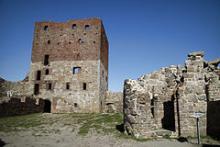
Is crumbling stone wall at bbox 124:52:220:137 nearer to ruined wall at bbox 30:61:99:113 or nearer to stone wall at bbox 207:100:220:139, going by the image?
stone wall at bbox 207:100:220:139

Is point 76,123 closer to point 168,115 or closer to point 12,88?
point 168,115

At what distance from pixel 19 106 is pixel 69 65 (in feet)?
27.1

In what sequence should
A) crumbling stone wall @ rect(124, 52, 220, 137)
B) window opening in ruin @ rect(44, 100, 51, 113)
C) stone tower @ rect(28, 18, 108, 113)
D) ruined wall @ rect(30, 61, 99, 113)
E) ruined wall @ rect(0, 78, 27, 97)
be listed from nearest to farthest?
crumbling stone wall @ rect(124, 52, 220, 137), ruined wall @ rect(30, 61, 99, 113), stone tower @ rect(28, 18, 108, 113), ruined wall @ rect(0, 78, 27, 97), window opening in ruin @ rect(44, 100, 51, 113)

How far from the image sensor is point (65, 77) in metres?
26.6

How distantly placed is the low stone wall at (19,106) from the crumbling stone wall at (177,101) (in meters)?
13.5

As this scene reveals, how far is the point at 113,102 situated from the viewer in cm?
2919

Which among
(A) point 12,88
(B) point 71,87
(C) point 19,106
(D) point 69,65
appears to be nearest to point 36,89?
(A) point 12,88

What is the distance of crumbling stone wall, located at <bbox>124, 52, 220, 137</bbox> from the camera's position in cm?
1027

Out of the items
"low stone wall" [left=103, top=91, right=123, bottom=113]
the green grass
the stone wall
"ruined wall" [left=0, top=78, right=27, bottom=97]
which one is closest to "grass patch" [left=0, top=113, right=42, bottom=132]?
the green grass

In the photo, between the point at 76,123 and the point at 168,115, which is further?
the point at 76,123

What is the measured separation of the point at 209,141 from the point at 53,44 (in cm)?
2334

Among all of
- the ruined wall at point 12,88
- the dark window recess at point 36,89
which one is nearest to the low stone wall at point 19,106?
the dark window recess at point 36,89

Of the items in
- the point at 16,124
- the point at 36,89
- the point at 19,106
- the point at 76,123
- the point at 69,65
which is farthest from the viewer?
the point at 36,89

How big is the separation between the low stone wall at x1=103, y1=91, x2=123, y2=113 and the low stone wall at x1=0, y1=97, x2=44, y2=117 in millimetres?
8931
